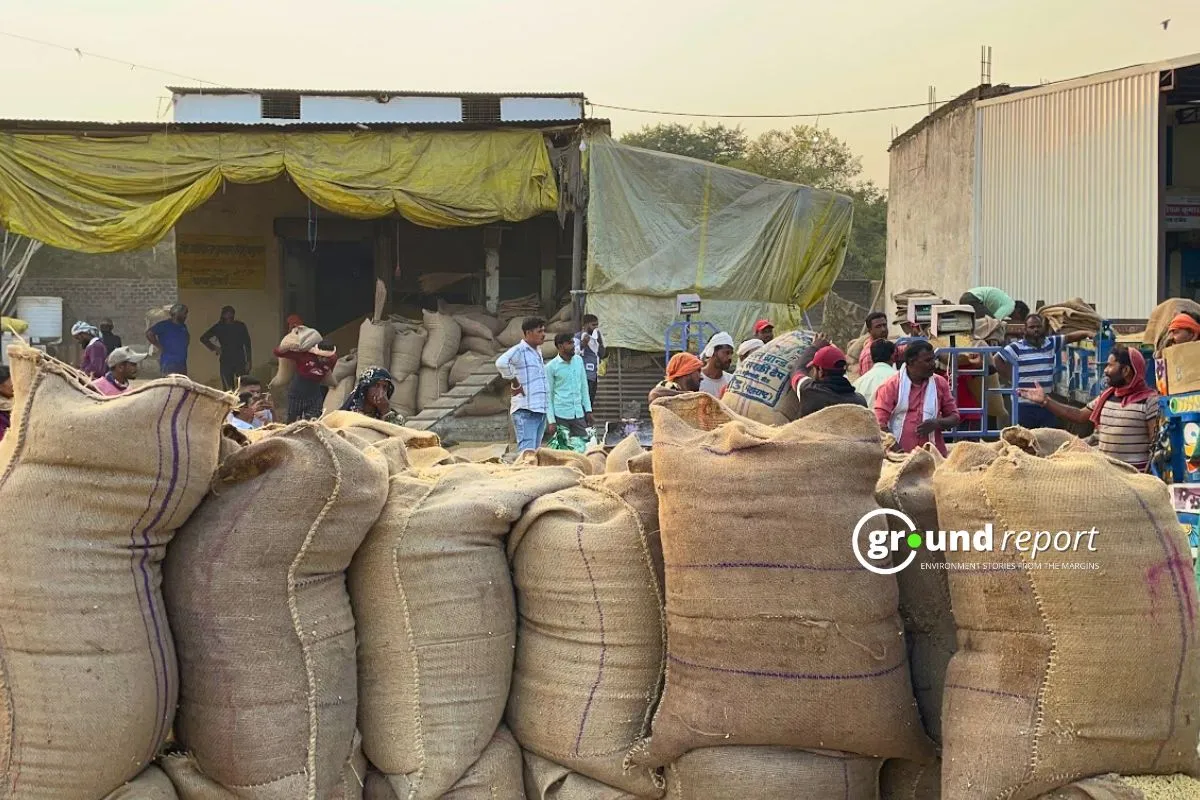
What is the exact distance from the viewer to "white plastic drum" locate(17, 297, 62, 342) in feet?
75.9

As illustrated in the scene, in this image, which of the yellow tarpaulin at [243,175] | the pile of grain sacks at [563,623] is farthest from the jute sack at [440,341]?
the pile of grain sacks at [563,623]

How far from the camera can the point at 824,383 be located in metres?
5.05

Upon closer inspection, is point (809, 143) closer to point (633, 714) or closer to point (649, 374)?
point (649, 374)

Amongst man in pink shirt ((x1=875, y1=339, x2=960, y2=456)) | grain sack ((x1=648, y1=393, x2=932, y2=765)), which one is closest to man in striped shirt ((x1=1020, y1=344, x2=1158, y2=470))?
man in pink shirt ((x1=875, y1=339, x2=960, y2=456))

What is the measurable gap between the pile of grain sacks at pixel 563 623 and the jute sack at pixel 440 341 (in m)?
11.4

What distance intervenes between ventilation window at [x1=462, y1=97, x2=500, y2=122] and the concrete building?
25.5 feet

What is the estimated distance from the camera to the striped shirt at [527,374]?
912 centimetres

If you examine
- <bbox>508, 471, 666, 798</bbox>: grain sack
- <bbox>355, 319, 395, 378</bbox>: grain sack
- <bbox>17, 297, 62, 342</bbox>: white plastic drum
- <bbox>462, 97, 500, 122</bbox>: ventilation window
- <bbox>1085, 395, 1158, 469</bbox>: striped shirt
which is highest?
<bbox>462, 97, 500, 122</bbox>: ventilation window

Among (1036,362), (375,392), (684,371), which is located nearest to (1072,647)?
(375,392)

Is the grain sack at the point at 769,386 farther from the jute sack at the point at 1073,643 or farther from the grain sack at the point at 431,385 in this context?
the grain sack at the point at 431,385

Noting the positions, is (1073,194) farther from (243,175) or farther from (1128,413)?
(243,175)

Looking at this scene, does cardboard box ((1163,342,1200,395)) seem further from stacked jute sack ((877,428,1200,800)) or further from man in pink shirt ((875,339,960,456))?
stacked jute sack ((877,428,1200,800))

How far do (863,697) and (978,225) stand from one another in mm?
16965

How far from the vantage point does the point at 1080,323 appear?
10023mm
